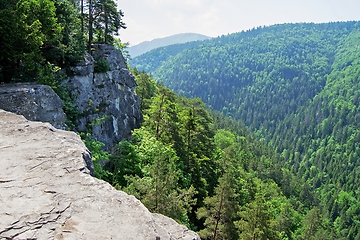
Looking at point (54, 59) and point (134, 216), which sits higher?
point (54, 59)

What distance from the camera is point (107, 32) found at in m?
28.8

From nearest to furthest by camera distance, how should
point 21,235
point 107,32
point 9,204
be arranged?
point 21,235, point 9,204, point 107,32

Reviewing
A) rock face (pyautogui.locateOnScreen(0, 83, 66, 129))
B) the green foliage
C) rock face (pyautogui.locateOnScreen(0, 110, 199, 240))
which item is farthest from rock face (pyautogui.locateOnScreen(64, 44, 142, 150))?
rock face (pyautogui.locateOnScreen(0, 110, 199, 240))

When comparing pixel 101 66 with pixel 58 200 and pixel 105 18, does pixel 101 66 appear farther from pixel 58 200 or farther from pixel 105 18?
pixel 58 200

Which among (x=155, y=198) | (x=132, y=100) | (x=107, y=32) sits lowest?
(x=155, y=198)

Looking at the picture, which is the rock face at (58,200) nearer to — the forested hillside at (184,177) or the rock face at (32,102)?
the rock face at (32,102)

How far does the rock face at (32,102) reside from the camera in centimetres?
1299

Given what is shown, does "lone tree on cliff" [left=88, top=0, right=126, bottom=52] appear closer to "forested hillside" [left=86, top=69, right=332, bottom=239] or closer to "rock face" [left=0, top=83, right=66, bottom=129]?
"forested hillside" [left=86, top=69, right=332, bottom=239]

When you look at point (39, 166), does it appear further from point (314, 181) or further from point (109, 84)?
point (314, 181)

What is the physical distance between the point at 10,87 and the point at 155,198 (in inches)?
407

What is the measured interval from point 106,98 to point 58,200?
19022 mm

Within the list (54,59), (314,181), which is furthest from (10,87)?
(314,181)

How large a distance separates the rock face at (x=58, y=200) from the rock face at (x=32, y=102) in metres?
4.25

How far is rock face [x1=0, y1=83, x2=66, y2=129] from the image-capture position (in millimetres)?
12992
